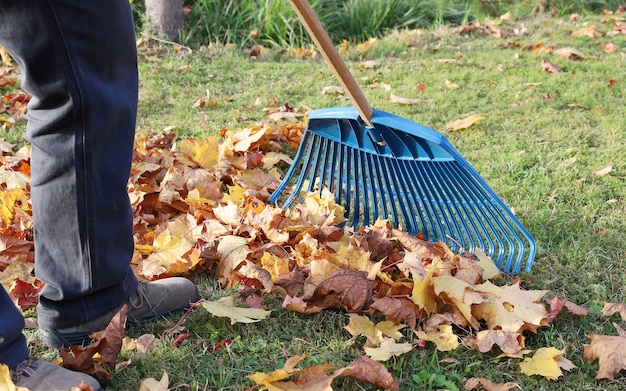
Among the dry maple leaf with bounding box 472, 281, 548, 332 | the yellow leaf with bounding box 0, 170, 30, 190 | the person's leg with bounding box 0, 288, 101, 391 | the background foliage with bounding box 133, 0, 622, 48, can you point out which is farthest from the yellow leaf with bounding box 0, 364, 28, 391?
the background foliage with bounding box 133, 0, 622, 48

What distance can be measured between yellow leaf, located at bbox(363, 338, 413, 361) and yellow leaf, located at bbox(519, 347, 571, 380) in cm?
31

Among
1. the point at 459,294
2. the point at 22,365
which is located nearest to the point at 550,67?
the point at 459,294

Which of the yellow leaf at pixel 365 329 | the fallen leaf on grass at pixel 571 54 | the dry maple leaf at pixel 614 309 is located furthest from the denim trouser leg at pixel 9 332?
the fallen leaf on grass at pixel 571 54

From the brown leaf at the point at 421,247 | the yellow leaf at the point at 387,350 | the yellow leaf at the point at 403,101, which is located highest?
the yellow leaf at the point at 403,101

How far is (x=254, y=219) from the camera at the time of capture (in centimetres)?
232

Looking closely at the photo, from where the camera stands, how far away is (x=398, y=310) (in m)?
1.89

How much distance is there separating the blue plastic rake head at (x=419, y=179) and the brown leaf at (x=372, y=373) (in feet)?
2.38

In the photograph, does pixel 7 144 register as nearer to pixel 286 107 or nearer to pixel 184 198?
pixel 184 198

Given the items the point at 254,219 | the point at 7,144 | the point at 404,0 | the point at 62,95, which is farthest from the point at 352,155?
the point at 404,0

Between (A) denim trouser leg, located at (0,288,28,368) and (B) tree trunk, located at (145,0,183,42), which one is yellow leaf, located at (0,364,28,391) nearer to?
(A) denim trouser leg, located at (0,288,28,368)

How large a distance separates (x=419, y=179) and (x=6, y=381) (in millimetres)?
1456

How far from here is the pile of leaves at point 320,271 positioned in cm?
177

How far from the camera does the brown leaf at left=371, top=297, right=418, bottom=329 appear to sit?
1.88 m

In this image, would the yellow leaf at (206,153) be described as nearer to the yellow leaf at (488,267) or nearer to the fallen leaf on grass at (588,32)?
the yellow leaf at (488,267)
